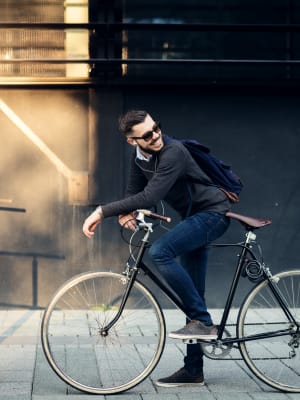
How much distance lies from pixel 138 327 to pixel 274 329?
89cm

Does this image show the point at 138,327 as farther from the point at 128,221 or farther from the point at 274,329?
the point at 274,329

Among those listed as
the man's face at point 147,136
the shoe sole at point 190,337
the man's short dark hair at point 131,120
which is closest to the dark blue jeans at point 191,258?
the shoe sole at point 190,337

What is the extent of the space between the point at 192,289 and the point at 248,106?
3.46 metres

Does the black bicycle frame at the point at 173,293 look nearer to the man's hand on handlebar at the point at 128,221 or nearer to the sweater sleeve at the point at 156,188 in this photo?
the man's hand on handlebar at the point at 128,221

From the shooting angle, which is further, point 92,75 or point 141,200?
point 92,75

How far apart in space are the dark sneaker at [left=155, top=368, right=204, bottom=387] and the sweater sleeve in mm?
1156

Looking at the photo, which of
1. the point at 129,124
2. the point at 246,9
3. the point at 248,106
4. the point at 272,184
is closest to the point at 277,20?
the point at 246,9

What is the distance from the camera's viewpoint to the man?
526 cm

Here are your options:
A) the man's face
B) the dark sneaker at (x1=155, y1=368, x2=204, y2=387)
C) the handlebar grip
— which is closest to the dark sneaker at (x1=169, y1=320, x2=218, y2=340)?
the dark sneaker at (x1=155, y1=368, x2=204, y2=387)

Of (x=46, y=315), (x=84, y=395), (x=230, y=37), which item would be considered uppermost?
(x=230, y=37)

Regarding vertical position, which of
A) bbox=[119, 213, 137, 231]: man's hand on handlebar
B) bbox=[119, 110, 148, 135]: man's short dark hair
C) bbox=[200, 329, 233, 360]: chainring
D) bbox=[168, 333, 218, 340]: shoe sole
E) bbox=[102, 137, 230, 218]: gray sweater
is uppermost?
bbox=[119, 110, 148, 135]: man's short dark hair

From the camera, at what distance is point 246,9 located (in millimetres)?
8336

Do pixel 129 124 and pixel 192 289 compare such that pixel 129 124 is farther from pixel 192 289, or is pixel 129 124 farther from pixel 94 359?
pixel 94 359

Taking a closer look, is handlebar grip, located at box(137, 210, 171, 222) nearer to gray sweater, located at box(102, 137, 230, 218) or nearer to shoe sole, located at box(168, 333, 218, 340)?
gray sweater, located at box(102, 137, 230, 218)
